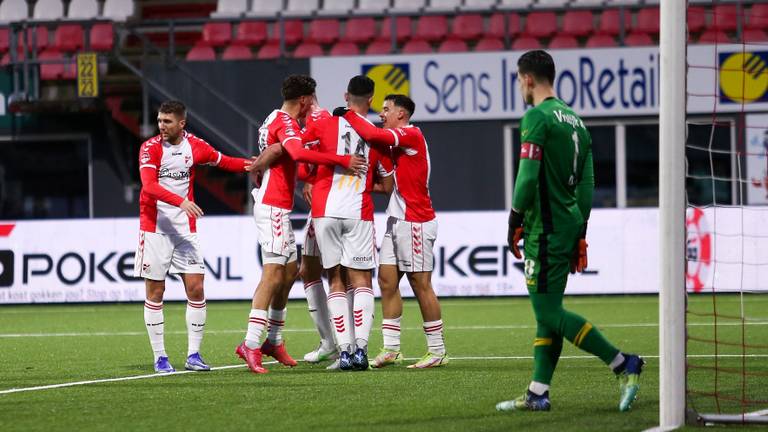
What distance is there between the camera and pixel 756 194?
20.9 metres

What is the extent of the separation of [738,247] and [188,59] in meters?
10.7

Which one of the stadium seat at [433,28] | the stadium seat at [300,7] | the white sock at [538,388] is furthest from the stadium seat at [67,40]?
the white sock at [538,388]

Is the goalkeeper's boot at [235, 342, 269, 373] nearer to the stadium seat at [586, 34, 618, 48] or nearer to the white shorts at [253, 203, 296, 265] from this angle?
the white shorts at [253, 203, 296, 265]

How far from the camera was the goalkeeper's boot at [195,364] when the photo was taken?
29.8 feet

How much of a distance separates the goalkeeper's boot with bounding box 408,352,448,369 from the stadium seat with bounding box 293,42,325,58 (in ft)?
44.2

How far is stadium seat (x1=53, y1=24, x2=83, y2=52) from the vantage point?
23.1 m

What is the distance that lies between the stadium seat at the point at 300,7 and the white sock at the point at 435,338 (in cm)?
1485

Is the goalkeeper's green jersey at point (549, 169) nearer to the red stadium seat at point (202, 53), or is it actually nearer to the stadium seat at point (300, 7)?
the red stadium seat at point (202, 53)

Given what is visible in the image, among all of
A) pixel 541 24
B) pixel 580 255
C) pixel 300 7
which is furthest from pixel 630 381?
pixel 300 7

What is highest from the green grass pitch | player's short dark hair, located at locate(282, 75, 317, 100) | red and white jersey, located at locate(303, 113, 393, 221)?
player's short dark hair, located at locate(282, 75, 317, 100)

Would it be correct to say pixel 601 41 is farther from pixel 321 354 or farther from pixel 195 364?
pixel 195 364

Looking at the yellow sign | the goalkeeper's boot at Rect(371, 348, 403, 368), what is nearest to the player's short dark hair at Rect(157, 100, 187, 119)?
the goalkeeper's boot at Rect(371, 348, 403, 368)

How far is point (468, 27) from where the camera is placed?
22.5 metres

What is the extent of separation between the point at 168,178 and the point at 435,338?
2.39m
